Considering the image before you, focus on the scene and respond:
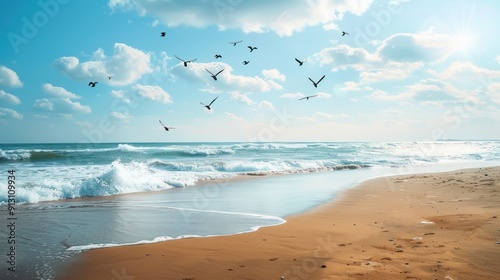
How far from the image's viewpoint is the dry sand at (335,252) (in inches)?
208

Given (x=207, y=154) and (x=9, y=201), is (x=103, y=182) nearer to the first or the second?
(x=9, y=201)

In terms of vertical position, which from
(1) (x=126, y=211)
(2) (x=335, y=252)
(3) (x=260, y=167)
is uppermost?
(3) (x=260, y=167)

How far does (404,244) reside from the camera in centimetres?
669

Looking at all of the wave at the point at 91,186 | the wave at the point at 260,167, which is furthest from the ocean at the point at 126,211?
the wave at the point at 260,167

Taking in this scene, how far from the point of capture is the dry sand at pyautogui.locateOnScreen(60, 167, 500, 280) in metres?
5.28

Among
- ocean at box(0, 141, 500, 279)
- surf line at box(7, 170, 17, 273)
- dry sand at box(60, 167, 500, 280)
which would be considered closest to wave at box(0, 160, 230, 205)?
ocean at box(0, 141, 500, 279)

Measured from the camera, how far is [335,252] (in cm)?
→ 631

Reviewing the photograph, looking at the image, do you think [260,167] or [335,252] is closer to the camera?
[335,252]

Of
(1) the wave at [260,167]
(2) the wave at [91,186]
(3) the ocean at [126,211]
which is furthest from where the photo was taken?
(1) the wave at [260,167]

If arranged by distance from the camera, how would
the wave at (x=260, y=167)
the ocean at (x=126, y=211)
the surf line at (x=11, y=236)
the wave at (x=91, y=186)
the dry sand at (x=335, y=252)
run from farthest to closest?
the wave at (x=260, y=167)
the wave at (x=91, y=186)
the ocean at (x=126, y=211)
the surf line at (x=11, y=236)
the dry sand at (x=335, y=252)

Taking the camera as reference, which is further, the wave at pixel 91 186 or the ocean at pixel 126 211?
the wave at pixel 91 186

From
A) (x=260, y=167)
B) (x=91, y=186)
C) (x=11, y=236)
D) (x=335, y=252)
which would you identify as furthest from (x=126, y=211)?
(x=260, y=167)

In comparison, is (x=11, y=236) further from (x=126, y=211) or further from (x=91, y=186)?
(x=91, y=186)

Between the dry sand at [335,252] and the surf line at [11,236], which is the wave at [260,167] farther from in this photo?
the dry sand at [335,252]
